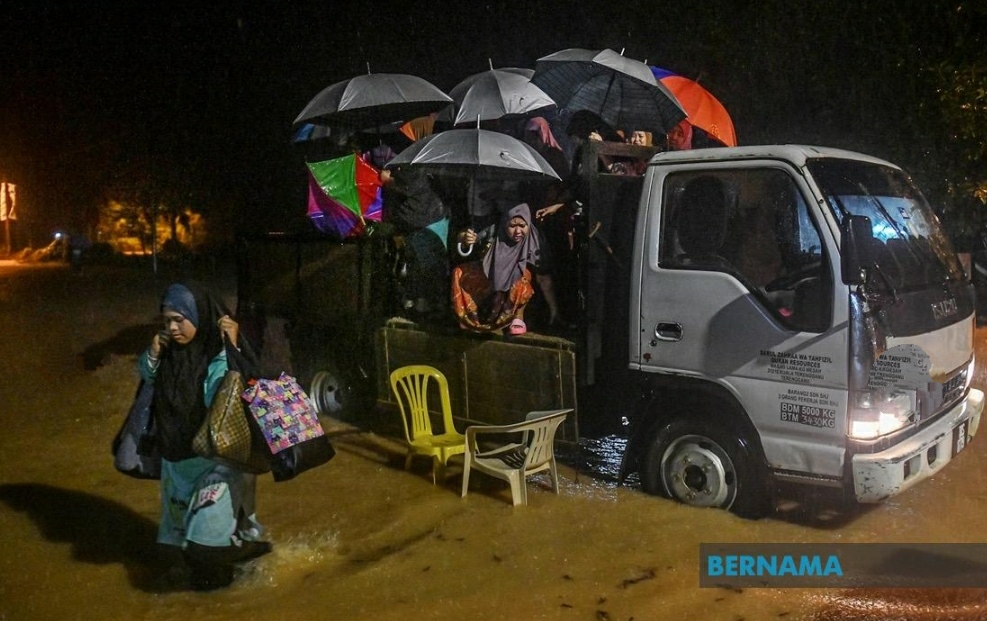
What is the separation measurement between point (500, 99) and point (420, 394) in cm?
307

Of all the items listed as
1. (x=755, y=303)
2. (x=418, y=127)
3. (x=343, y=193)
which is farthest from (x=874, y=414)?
(x=418, y=127)

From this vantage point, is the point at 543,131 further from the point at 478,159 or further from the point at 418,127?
the point at 418,127

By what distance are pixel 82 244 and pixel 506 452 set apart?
35378 millimetres

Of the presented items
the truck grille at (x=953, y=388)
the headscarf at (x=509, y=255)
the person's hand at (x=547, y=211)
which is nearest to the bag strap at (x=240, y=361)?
the headscarf at (x=509, y=255)

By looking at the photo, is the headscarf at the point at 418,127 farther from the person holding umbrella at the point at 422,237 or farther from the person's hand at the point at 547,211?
the person's hand at the point at 547,211

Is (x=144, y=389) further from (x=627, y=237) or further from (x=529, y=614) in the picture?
(x=627, y=237)

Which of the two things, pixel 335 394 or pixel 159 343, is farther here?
pixel 335 394

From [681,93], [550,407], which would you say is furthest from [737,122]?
[550,407]

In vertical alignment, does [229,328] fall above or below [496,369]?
above

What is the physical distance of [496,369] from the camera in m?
6.07

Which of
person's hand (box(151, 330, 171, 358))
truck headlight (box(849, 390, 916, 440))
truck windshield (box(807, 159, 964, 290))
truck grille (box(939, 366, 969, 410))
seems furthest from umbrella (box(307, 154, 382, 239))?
truck grille (box(939, 366, 969, 410))

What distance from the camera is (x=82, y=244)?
3666cm

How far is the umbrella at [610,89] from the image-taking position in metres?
8.01

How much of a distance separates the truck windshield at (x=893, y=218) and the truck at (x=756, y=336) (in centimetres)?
1
